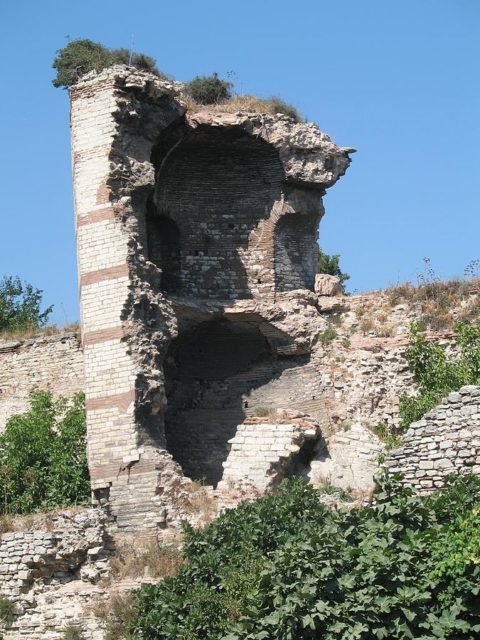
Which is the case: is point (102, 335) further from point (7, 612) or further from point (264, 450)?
point (7, 612)

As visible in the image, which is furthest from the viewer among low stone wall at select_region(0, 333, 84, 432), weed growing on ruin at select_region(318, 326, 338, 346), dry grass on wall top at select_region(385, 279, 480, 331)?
low stone wall at select_region(0, 333, 84, 432)

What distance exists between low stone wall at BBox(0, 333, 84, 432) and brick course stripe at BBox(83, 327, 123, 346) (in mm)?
3026

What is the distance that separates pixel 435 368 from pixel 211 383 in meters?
3.89

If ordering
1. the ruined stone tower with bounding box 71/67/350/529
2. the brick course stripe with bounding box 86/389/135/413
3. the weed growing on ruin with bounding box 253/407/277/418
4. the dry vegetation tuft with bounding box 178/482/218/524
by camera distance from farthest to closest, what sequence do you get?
the weed growing on ruin with bounding box 253/407/277/418 → the ruined stone tower with bounding box 71/67/350/529 → the brick course stripe with bounding box 86/389/135/413 → the dry vegetation tuft with bounding box 178/482/218/524

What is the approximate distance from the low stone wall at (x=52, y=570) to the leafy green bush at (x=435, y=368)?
5.21 metres

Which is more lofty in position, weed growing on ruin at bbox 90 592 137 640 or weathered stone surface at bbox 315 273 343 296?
weathered stone surface at bbox 315 273 343 296

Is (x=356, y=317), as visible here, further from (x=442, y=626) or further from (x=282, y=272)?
(x=442, y=626)

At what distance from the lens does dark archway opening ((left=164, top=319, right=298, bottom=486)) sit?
25.4 metres

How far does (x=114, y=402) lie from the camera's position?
918 inches

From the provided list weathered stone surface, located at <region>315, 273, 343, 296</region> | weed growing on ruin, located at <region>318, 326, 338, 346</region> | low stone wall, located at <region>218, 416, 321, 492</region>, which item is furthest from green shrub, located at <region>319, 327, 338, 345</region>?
low stone wall, located at <region>218, 416, 321, 492</region>

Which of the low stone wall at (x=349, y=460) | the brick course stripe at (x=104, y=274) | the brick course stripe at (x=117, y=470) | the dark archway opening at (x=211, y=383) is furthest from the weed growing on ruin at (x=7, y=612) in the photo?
the brick course stripe at (x=104, y=274)

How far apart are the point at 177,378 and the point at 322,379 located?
244 cm

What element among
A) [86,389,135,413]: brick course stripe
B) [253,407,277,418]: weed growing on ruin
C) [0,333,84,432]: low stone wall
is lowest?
[253,407,277,418]: weed growing on ruin

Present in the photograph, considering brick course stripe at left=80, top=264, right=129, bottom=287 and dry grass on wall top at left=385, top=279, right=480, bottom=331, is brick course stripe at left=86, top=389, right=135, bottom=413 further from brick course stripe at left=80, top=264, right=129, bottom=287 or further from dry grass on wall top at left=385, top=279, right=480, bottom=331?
dry grass on wall top at left=385, top=279, right=480, bottom=331
